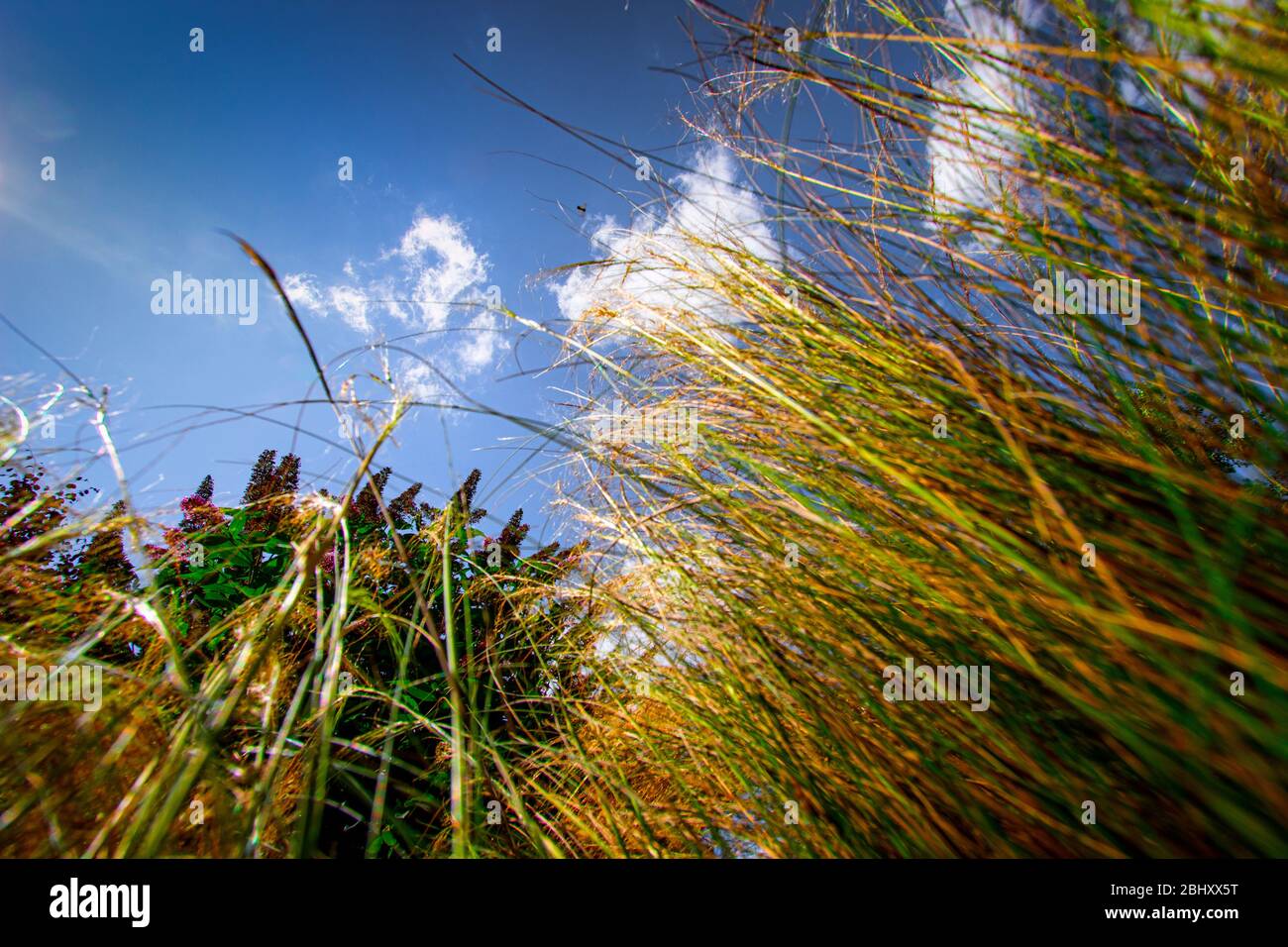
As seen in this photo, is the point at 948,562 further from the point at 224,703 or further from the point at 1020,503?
the point at 224,703

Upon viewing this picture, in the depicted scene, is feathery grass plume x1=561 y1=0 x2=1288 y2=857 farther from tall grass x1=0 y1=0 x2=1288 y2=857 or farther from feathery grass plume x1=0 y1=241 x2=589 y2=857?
feathery grass plume x1=0 y1=241 x2=589 y2=857

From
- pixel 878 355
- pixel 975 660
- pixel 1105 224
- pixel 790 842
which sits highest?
pixel 1105 224

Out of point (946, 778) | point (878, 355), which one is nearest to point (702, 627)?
point (946, 778)

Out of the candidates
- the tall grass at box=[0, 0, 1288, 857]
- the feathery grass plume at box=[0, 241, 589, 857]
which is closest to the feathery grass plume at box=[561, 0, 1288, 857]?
the tall grass at box=[0, 0, 1288, 857]

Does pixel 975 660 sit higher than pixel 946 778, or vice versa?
pixel 975 660

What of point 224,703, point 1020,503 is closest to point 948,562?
point 1020,503

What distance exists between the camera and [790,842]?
0.72 metres

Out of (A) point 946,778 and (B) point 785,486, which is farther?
(B) point 785,486

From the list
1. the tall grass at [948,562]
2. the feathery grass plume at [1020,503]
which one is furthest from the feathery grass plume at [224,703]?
the feathery grass plume at [1020,503]

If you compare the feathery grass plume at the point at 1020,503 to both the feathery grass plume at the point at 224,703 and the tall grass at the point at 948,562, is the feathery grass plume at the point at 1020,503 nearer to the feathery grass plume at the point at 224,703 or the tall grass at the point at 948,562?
the tall grass at the point at 948,562
